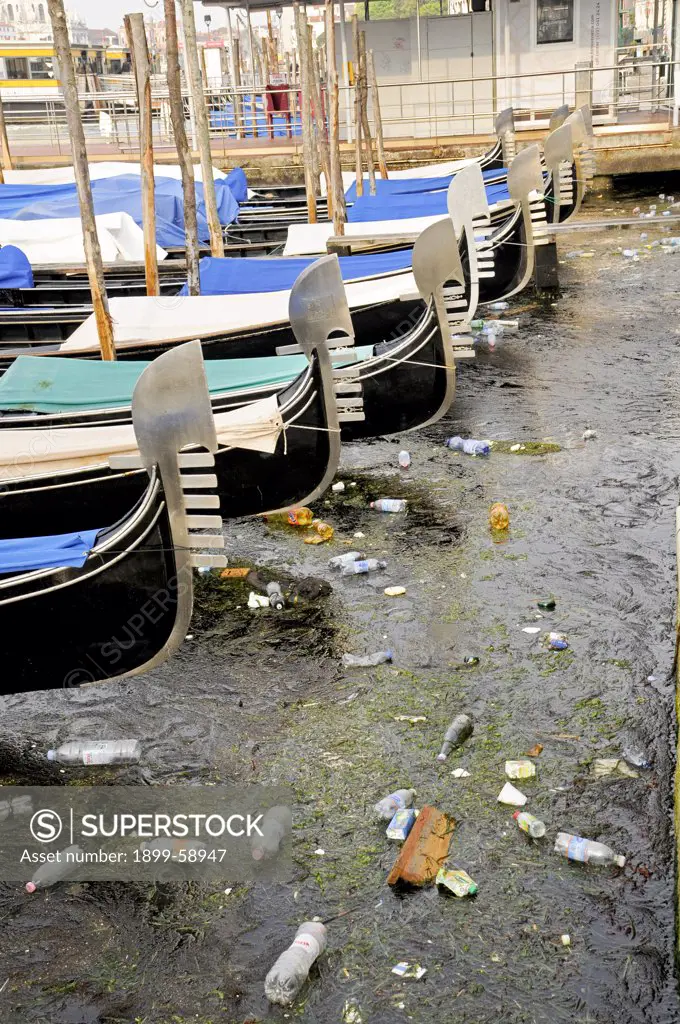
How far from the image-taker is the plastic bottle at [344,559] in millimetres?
6332

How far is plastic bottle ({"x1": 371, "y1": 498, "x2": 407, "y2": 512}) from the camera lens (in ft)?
23.4

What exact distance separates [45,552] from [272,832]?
156 cm

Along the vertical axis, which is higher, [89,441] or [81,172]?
[81,172]

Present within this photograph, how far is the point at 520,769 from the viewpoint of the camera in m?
4.34

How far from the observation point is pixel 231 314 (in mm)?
8562

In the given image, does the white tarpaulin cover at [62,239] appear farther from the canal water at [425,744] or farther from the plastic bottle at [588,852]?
the plastic bottle at [588,852]

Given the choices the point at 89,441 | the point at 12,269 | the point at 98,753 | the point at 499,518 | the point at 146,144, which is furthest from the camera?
the point at 12,269

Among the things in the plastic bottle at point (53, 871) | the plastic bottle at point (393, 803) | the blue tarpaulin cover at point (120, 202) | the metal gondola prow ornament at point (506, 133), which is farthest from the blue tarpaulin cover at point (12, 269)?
the plastic bottle at point (393, 803)

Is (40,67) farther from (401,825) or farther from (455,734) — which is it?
(401,825)

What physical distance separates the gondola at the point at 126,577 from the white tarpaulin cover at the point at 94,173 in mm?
10955

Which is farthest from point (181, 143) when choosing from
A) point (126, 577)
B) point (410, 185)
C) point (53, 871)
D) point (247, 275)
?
point (53, 871)

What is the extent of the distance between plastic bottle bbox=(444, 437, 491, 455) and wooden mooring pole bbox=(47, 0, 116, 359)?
2.72 m

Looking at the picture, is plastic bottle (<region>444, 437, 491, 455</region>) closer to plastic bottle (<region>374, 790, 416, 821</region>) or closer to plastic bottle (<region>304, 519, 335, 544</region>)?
plastic bottle (<region>304, 519, 335, 544</region>)

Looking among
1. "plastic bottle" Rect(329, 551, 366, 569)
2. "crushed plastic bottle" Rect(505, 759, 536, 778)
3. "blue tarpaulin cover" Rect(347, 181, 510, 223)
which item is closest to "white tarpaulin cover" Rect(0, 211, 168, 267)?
"blue tarpaulin cover" Rect(347, 181, 510, 223)
